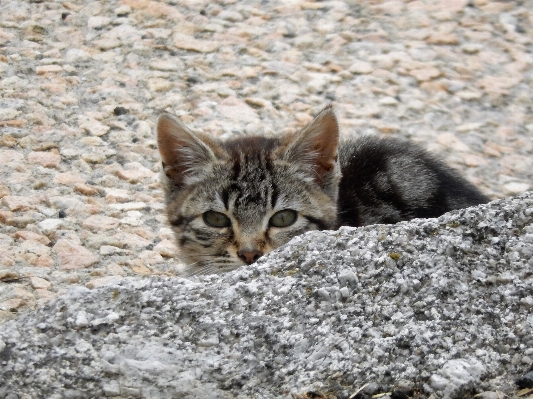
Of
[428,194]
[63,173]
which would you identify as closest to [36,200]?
[63,173]

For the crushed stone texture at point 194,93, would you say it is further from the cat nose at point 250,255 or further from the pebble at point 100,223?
the cat nose at point 250,255

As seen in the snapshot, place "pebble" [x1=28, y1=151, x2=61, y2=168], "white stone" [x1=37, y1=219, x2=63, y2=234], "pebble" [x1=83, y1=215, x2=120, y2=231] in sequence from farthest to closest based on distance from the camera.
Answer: "pebble" [x1=28, y1=151, x2=61, y2=168] < "pebble" [x1=83, y1=215, x2=120, y2=231] < "white stone" [x1=37, y1=219, x2=63, y2=234]

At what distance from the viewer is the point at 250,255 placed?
14.1 ft

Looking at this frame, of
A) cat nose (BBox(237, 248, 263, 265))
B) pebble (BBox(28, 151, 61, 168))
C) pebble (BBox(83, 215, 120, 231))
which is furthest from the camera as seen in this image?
pebble (BBox(28, 151, 61, 168))

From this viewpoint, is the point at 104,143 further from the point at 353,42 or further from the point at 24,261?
the point at 353,42

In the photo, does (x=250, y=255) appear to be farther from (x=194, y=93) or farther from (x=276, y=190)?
(x=194, y=93)

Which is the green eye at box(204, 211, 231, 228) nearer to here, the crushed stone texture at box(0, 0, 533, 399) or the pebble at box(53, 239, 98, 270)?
the crushed stone texture at box(0, 0, 533, 399)

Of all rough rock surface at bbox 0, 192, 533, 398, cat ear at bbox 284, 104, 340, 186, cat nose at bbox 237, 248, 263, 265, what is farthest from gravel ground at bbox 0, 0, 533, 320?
rough rock surface at bbox 0, 192, 533, 398

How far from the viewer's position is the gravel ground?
5051 millimetres

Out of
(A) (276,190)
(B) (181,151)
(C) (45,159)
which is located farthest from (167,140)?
(C) (45,159)

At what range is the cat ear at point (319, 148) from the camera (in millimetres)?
4590

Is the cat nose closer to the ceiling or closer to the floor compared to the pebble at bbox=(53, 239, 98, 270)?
closer to the ceiling

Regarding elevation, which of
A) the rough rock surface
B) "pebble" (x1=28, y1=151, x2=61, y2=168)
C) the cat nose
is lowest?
"pebble" (x1=28, y1=151, x2=61, y2=168)

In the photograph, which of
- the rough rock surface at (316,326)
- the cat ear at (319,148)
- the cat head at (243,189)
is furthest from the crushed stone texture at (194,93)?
the rough rock surface at (316,326)
